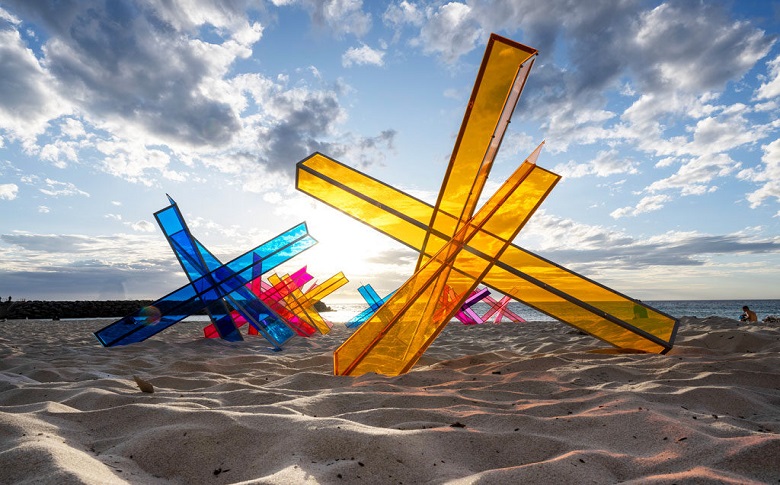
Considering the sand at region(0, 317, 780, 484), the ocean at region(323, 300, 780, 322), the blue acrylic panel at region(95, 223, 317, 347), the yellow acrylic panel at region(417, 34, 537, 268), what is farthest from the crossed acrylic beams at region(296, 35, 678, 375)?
the ocean at region(323, 300, 780, 322)

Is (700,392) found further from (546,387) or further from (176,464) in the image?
(176,464)

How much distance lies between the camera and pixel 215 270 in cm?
607

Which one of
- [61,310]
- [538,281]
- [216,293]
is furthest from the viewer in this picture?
[61,310]

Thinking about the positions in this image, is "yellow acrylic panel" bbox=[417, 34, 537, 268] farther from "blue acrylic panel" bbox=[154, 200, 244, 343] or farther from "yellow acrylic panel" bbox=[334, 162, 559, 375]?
"blue acrylic panel" bbox=[154, 200, 244, 343]

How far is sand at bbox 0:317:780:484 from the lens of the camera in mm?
1382

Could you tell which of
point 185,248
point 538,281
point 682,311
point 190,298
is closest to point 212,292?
point 190,298

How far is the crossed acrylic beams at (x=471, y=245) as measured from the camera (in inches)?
107

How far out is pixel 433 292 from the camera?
134 inches

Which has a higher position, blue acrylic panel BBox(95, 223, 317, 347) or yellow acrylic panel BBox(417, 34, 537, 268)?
yellow acrylic panel BBox(417, 34, 537, 268)

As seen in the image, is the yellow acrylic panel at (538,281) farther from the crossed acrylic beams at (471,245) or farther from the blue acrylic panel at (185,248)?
the blue acrylic panel at (185,248)

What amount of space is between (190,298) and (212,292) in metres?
0.31

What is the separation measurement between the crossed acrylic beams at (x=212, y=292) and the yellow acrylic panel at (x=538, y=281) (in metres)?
2.87

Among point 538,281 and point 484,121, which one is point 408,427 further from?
point 538,281

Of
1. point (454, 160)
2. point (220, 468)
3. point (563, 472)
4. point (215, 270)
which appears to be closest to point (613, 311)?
point (454, 160)
